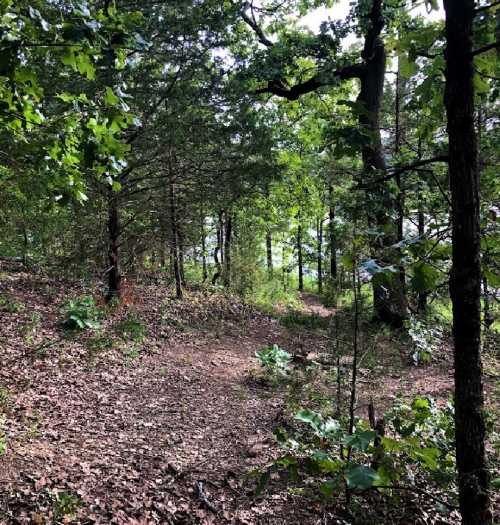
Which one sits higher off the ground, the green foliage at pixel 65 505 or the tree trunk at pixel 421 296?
the tree trunk at pixel 421 296

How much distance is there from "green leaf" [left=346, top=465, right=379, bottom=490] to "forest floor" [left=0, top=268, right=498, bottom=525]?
1.37 m

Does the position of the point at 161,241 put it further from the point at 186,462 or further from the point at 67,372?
the point at 186,462

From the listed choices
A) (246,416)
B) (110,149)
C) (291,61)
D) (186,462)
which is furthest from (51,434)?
(291,61)

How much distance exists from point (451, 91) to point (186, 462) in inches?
149

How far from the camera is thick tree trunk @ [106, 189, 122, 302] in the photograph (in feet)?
28.6

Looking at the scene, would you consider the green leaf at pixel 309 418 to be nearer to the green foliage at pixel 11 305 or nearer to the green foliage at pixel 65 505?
the green foliage at pixel 65 505

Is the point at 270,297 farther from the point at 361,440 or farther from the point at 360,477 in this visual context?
the point at 360,477

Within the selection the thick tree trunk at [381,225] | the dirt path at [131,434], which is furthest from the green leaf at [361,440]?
the dirt path at [131,434]

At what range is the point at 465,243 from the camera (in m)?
1.81

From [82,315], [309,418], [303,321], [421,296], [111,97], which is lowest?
[303,321]

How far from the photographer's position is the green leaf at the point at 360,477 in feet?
5.34

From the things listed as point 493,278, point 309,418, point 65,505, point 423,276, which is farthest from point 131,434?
point 493,278

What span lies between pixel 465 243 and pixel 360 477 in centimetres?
109

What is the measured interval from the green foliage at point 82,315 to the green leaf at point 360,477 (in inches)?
253
